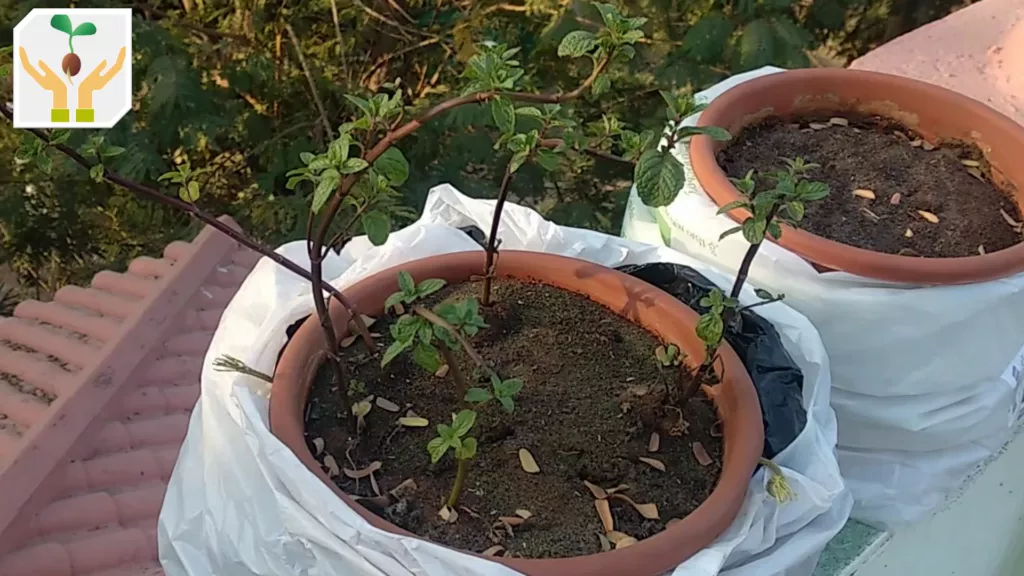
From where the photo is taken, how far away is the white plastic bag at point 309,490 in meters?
0.81

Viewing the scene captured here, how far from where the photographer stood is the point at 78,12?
1712 mm

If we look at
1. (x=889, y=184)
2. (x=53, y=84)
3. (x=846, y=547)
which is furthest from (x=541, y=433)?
(x=53, y=84)

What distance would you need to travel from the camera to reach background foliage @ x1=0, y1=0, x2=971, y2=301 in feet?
6.61

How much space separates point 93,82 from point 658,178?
3.53 feet

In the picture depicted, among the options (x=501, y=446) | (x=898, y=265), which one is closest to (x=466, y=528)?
(x=501, y=446)

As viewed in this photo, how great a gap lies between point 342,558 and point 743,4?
1.47 m

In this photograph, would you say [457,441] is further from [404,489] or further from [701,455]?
[701,455]

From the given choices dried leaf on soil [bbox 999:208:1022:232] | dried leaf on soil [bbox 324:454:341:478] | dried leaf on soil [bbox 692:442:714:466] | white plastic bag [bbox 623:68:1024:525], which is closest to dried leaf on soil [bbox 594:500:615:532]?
dried leaf on soil [bbox 692:442:714:466]

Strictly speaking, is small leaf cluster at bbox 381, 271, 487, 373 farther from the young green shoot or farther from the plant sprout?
the plant sprout

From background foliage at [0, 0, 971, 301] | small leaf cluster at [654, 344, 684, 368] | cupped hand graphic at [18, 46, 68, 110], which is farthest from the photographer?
background foliage at [0, 0, 971, 301]

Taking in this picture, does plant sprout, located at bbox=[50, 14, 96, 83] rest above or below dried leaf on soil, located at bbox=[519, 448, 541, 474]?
above

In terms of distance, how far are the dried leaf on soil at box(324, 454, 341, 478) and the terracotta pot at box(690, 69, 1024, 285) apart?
20.3 inches

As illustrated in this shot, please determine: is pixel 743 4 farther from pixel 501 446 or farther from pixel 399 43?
pixel 501 446

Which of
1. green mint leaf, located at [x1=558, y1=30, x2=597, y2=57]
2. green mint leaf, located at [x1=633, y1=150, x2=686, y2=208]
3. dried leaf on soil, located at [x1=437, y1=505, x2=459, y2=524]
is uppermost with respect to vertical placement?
green mint leaf, located at [x1=558, y1=30, x2=597, y2=57]
